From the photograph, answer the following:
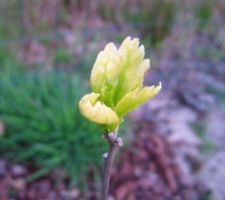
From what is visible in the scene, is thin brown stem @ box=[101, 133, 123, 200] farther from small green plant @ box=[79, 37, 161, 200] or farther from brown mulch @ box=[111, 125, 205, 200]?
brown mulch @ box=[111, 125, 205, 200]

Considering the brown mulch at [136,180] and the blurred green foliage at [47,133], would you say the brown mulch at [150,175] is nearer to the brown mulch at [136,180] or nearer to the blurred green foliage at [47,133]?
the brown mulch at [136,180]

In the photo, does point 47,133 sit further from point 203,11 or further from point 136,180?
point 203,11

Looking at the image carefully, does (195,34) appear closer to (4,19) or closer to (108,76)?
(4,19)

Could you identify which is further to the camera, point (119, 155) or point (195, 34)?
point (195, 34)

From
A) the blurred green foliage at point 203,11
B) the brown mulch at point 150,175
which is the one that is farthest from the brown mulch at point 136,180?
the blurred green foliage at point 203,11

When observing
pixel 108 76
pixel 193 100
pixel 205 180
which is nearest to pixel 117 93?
pixel 108 76

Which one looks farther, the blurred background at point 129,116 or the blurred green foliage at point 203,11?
the blurred green foliage at point 203,11

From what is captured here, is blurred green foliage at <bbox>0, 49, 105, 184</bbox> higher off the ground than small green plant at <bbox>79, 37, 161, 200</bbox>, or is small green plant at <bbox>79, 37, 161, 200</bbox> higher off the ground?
blurred green foliage at <bbox>0, 49, 105, 184</bbox>

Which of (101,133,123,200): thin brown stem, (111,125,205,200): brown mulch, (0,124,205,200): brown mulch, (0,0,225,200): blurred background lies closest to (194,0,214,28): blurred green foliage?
(0,0,225,200): blurred background
